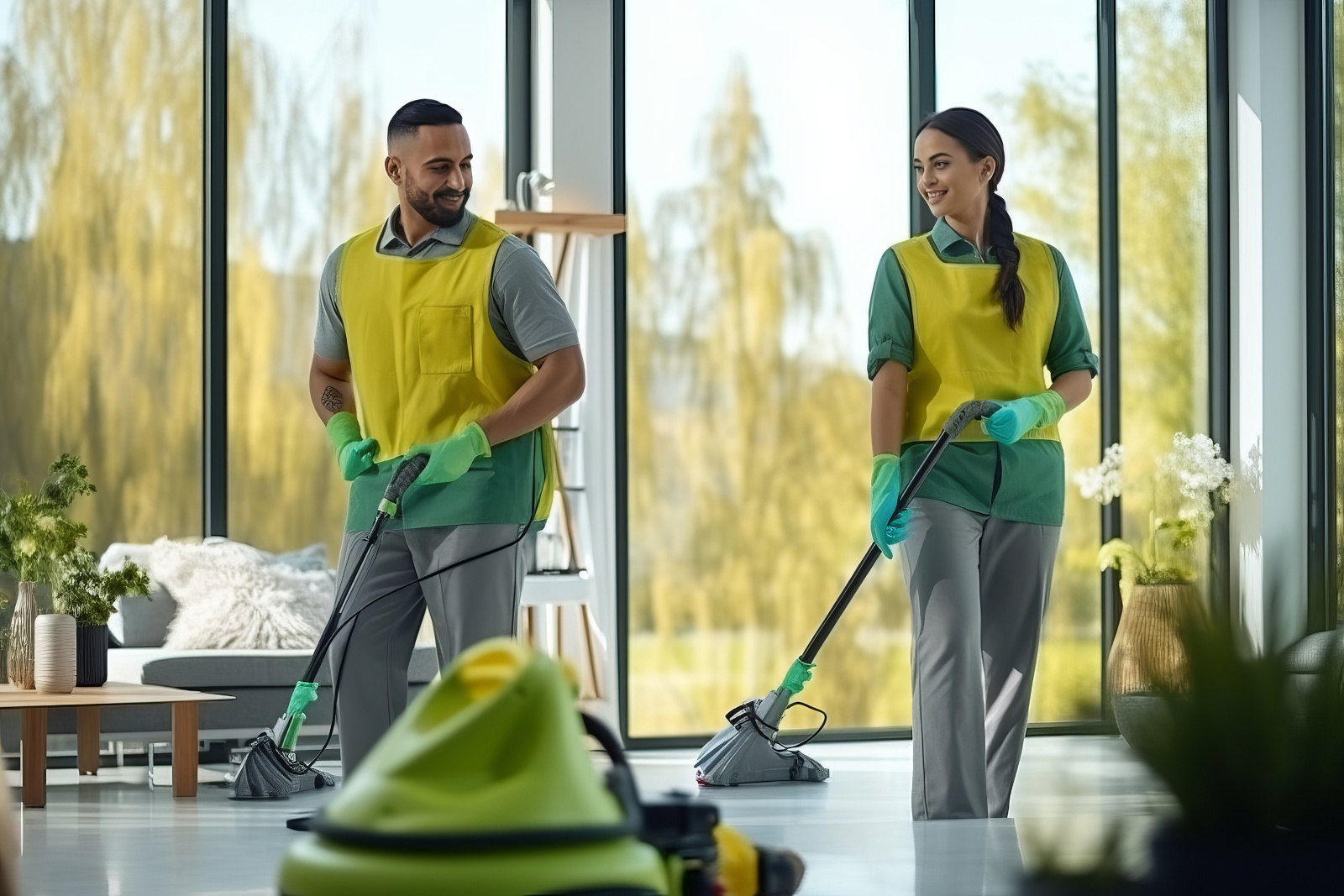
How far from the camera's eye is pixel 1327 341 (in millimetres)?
6055

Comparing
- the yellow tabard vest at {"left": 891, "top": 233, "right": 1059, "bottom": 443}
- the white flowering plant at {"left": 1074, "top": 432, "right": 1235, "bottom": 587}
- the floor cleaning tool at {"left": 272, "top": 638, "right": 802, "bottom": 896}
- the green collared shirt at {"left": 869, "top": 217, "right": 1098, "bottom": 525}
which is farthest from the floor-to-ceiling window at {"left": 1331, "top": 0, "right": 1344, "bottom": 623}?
the floor cleaning tool at {"left": 272, "top": 638, "right": 802, "bottom": 896}

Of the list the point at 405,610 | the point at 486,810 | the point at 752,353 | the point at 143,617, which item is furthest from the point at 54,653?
the point at 486,810

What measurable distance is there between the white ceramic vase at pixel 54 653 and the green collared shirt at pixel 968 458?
2391mm

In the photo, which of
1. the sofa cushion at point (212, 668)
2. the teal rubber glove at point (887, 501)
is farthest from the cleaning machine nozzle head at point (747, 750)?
the teal rubber glove at point (887, 501)

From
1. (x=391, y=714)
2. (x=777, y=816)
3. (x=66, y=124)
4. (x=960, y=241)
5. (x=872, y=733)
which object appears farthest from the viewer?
(x=872, y=733)

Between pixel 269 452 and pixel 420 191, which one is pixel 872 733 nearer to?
pixel 269 452

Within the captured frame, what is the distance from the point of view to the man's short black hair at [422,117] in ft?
8.70

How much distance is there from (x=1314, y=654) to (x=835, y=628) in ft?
18.2

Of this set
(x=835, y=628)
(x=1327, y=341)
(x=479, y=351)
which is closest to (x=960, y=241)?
(x=479, y=351)

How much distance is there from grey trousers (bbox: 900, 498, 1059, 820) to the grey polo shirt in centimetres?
72

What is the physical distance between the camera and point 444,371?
8.73 ft

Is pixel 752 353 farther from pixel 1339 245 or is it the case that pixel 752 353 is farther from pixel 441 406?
pixel 441 406

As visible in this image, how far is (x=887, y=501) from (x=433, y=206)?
974 millimetres

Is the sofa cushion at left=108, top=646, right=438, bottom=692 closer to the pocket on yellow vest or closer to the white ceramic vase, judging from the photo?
the white ceramic vase
